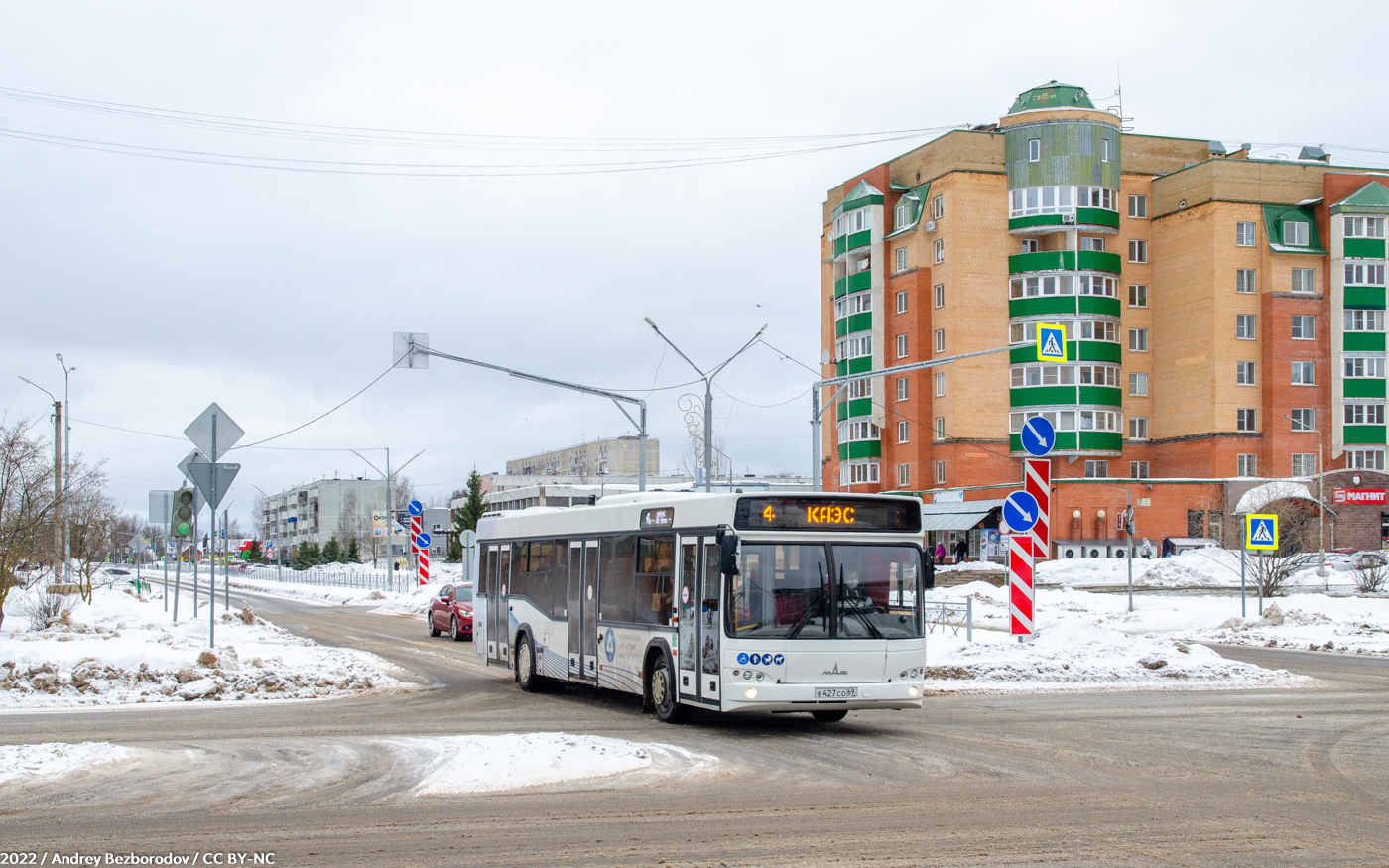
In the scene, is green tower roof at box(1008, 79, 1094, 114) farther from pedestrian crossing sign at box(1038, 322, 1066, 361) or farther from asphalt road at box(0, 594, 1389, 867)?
asphalt road at box(0, 594, 1389, 867)

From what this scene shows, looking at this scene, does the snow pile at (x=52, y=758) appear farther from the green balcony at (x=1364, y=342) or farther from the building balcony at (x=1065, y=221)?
the green balcony at (x=1364, y=342)

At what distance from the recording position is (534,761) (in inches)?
429

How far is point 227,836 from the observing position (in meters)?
8.20

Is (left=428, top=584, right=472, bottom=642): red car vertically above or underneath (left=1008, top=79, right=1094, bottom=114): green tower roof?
underneath

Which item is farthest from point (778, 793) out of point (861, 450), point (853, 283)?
point (853, 283)

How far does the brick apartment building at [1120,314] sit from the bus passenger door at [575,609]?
56.4 m

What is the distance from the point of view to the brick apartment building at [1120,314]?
72.6 metres

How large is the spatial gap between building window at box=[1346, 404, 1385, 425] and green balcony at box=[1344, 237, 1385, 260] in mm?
8334

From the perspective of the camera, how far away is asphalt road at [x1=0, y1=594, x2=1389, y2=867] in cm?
794

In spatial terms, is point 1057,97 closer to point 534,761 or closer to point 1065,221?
point 1065,221

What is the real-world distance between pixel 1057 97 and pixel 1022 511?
5786 centimetres

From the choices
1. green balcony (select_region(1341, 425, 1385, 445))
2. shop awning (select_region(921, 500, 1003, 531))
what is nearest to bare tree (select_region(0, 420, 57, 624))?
shop awning (select_region(921, 500, 1003, 531))

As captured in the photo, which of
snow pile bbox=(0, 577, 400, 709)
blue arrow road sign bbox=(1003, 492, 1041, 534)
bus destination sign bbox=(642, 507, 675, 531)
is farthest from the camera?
blue arrow road sign bbox=(1003, 492, 1041, 534)

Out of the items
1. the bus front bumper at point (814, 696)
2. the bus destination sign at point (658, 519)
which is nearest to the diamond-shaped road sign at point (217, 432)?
the bus destination sign at point (658, 519)
